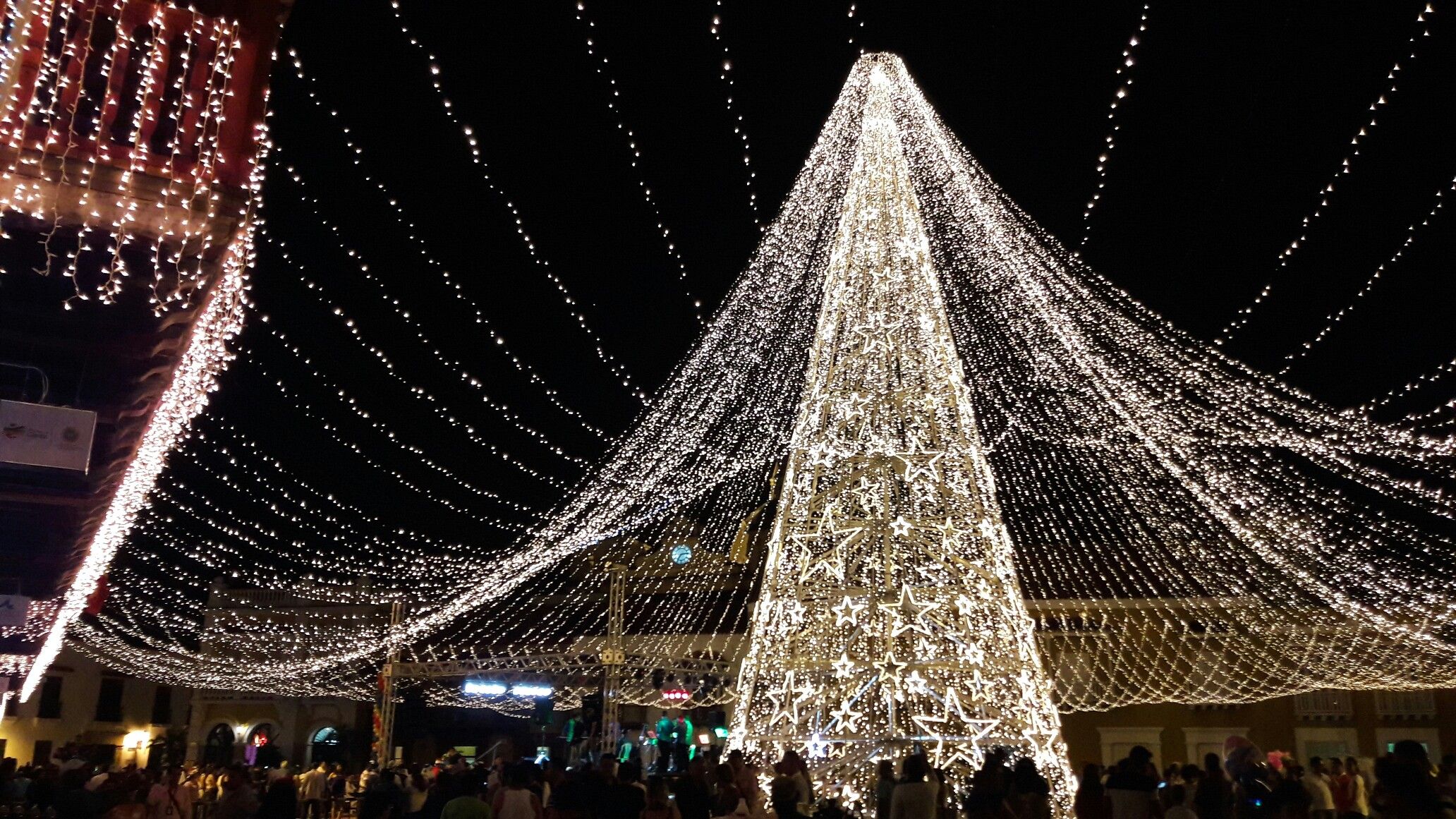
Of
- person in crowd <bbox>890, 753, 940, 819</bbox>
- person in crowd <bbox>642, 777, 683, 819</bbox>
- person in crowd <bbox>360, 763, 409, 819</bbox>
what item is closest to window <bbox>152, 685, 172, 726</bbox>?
person in crowd <bbox>360, 763, 409, 819</bbox>

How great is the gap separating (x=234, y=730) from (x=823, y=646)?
97.0 ft

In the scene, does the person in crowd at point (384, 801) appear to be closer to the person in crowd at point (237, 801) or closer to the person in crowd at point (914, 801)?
the person in crowd at point (237, 801)

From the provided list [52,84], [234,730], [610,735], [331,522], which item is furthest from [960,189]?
[234,730]

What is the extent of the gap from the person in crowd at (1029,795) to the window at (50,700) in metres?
34.4

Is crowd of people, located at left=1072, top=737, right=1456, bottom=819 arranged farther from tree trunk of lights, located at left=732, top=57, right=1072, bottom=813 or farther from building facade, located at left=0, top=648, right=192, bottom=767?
building facade, located at left=0, top=648, right=192, bottom=767

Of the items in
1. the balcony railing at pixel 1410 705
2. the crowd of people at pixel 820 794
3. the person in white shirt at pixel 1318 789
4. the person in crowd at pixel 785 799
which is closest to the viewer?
the crowd of people at pixel 820 794

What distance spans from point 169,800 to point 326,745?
24862 mm

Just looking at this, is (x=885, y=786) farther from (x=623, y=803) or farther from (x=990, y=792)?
(x=623, y=803)

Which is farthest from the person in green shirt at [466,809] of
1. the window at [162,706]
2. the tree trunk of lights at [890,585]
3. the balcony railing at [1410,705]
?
the window at [162,706]

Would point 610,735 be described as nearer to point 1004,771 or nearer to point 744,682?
point 744,682

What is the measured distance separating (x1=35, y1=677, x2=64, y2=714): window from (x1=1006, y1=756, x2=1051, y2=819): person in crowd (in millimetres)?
34436

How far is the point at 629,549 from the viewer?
31.4 metres

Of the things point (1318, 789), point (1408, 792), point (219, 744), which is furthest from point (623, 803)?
point (219, 744)

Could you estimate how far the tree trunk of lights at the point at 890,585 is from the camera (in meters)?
10.1
